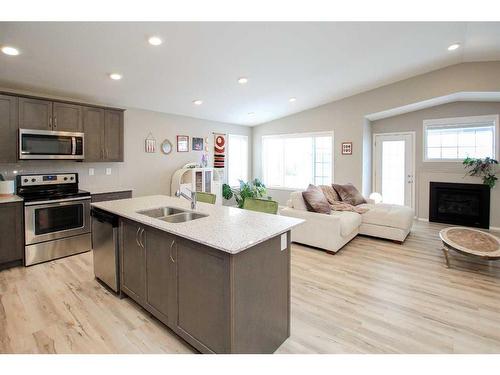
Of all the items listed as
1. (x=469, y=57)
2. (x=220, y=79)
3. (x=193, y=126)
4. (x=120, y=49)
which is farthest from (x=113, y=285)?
(x=469, y=57)

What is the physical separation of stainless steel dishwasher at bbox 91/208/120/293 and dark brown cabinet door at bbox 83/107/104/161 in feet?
5.25

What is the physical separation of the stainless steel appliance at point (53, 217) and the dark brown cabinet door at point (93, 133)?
44cm

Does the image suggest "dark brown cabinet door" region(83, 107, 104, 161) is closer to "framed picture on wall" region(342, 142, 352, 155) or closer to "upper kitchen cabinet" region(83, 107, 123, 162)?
"upper kitchen cabinet" region(83, 107, 123, 162)

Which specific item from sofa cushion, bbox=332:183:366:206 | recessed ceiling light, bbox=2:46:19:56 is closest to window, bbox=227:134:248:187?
sofa cushion, bbox=332:183:366:206

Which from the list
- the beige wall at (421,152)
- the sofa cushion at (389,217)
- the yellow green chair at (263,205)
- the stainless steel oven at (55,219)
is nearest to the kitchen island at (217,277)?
the yellow green chair at (263,205)

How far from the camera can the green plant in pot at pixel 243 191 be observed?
22.4 feet

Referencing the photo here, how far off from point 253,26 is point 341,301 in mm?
2910

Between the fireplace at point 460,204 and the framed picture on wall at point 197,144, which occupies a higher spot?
the framed picture on wall at point 197,144

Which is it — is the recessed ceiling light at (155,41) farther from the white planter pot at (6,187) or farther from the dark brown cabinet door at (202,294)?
the white planter pot at (6,187)

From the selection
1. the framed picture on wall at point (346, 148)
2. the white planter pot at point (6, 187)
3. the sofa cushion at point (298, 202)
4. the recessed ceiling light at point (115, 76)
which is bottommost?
the sofa cushion at point (298, 202)

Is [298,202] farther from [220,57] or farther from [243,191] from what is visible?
[243,191]
